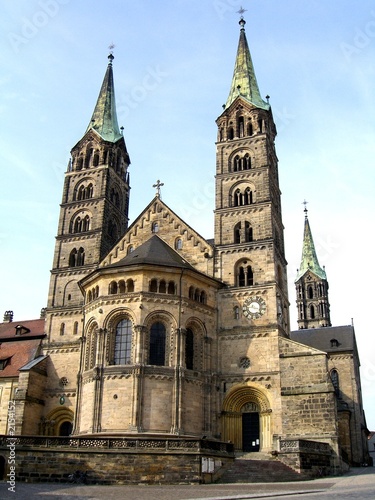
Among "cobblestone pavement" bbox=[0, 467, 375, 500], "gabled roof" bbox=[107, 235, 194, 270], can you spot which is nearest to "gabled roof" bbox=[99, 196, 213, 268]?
"gabled roof" bbox=[107, 235, 194, 270]

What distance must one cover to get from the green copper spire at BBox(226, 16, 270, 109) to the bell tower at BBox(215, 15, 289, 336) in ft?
0.36

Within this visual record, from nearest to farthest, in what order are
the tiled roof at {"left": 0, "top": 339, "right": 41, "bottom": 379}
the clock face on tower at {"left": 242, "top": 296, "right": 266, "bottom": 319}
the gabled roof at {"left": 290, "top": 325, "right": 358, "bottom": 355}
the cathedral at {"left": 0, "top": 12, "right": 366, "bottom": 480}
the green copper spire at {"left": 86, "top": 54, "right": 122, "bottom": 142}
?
the cathedral at {"left": 0, "top": 12, "right": 366, "bottom": 480}, the clock face on tower at {"left": 242, "top": 296, "right": 266, "bottom": 319}, the tiled roof at {"left": 0, "top": 339, "right": 41, "bottom": 379}, the green copper spire at {"left": 86, "top": 54, "right": 122, "bottom": 142}, the gabled roof at {"left": 290, "top": 325, "right": 358, "bottom": 355}

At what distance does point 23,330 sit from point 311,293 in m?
46.8

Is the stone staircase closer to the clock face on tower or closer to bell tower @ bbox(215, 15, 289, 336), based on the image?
bell tower @ bbox(215, 15, 289, 336)

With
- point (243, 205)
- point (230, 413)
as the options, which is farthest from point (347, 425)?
point (243, 205)

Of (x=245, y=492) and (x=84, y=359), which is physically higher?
(x=84, y=359)

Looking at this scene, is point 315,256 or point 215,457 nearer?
point 215,457

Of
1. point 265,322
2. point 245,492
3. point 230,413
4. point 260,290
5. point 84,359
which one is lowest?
point 245,492

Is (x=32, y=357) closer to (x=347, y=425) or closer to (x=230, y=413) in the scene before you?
(x=230, y=413)

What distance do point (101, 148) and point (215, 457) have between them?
3143 cm

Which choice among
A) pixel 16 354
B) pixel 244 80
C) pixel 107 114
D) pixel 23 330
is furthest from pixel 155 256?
pixel 244 80

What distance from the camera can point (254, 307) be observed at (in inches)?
1544

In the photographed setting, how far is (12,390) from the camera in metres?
42.9

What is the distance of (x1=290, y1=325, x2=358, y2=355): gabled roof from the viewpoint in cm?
6147
